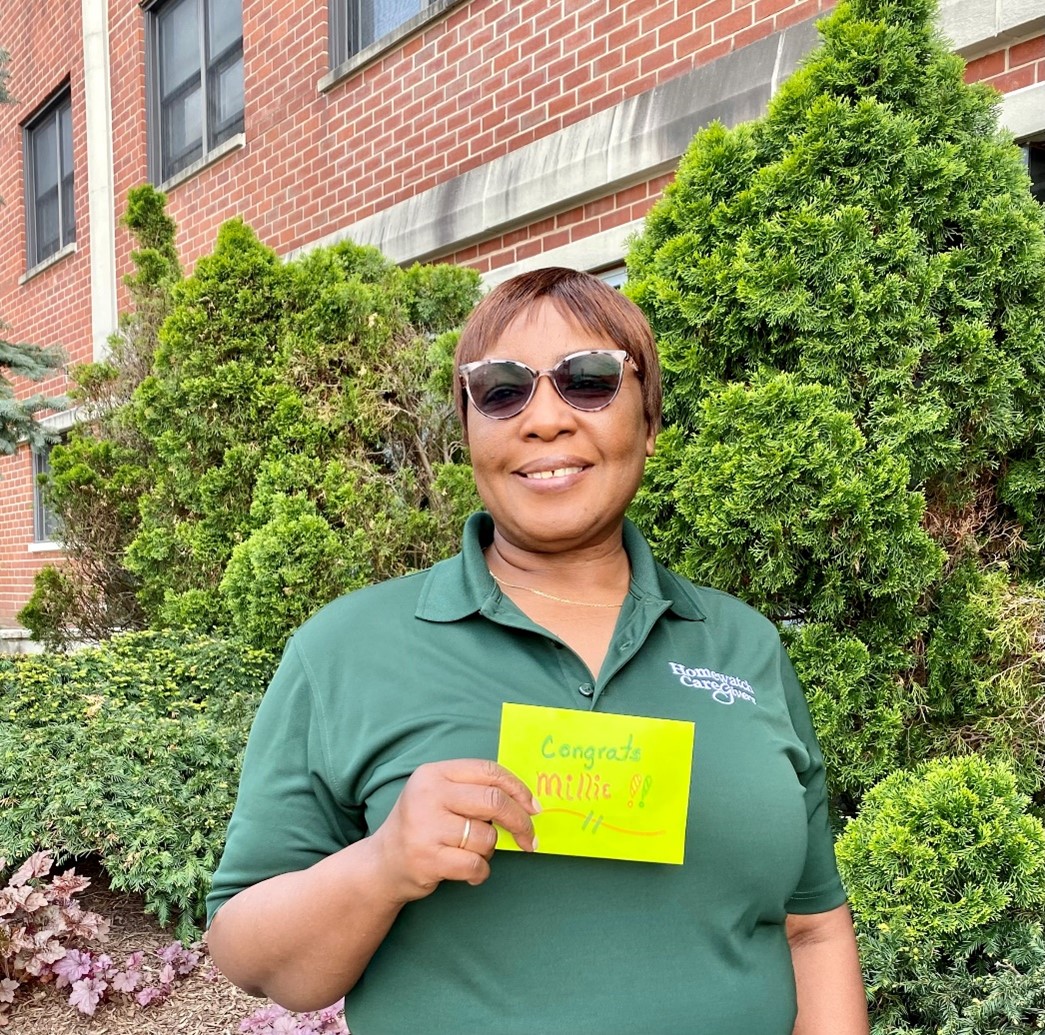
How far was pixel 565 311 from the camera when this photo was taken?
150cm

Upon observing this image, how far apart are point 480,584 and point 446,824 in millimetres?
406

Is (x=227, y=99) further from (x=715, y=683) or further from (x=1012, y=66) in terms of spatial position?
(x=715, y=683)

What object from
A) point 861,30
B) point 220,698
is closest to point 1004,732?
point 861,30

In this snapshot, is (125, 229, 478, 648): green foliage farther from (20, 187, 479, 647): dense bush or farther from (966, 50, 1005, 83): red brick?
(966, 50, 1005, 83): red brick

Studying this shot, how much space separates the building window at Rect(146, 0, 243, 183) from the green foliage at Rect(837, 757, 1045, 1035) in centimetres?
758

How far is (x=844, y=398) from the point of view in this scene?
2.82m

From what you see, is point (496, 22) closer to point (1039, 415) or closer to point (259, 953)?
point (1039, 415)

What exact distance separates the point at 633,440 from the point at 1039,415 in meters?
1.91

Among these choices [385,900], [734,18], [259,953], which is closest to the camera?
[385,900]

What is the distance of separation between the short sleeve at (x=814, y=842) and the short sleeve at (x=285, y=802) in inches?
25.5

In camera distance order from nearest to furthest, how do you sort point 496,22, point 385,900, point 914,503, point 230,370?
point 385,900 → point 914,503 → point 230,370 → point 496,22

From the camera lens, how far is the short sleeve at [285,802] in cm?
125

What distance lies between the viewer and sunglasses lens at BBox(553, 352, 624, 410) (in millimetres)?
1449

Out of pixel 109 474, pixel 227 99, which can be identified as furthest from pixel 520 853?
A: pixel 227 99
